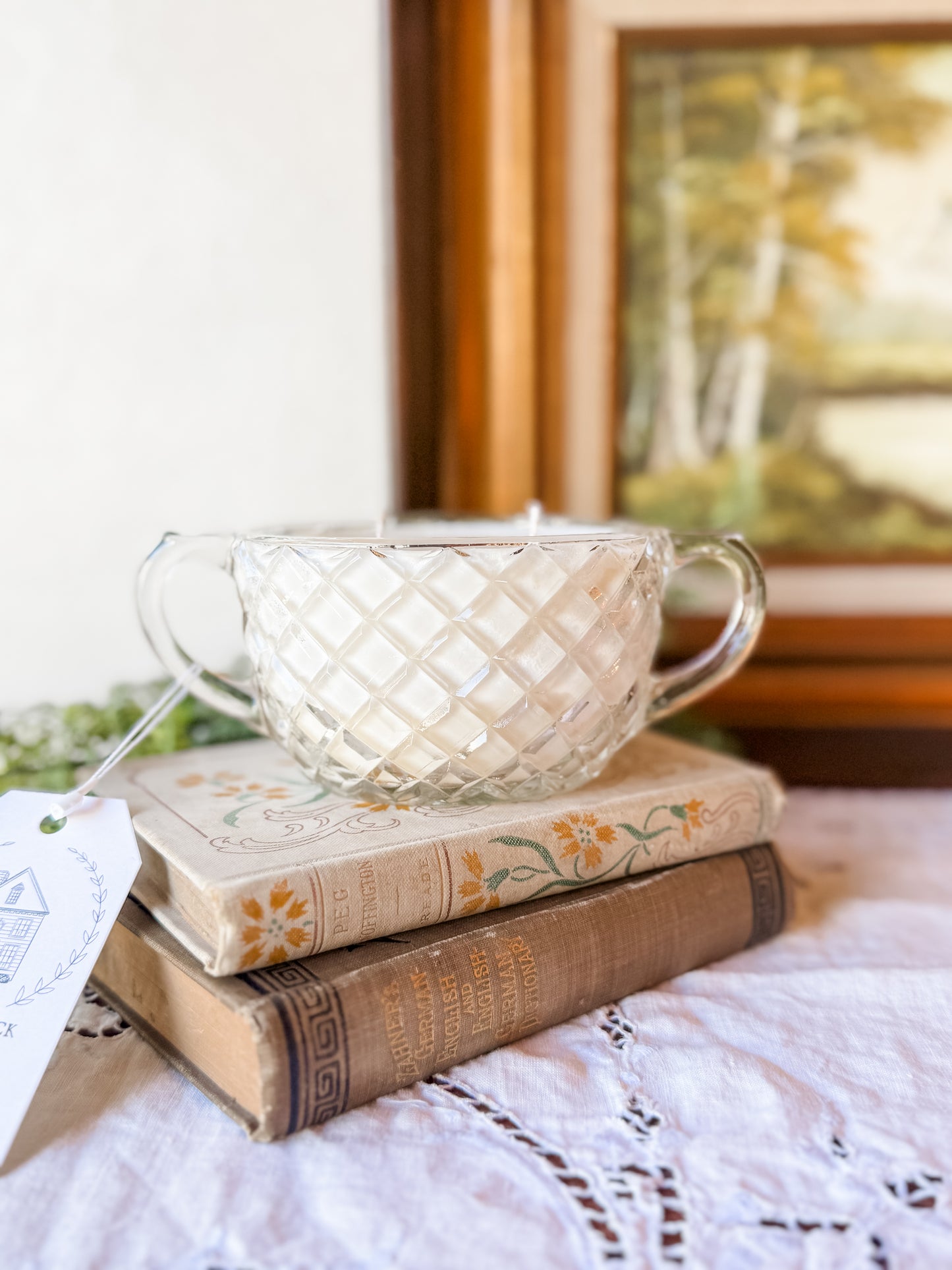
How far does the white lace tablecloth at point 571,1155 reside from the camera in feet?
0.97

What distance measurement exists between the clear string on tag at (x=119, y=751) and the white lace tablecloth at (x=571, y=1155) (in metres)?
0.09

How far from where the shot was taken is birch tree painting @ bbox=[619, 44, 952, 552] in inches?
26.3

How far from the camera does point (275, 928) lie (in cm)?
35

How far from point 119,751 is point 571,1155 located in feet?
0.80

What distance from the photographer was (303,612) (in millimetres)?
409

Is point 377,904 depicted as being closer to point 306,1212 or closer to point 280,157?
point 306,1212

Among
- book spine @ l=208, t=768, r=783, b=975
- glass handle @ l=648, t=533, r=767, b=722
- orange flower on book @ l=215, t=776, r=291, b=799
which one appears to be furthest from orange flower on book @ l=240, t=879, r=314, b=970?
glass handle @ l=648, t=533, r=767, b=722

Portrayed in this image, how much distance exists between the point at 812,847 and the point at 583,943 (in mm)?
255

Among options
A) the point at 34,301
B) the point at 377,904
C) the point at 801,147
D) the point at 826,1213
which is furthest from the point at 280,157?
the point at 826,1213

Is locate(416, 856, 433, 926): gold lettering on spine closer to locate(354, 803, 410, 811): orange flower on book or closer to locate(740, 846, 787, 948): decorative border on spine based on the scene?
locate(354, 803, 410, 811): orange flower on book

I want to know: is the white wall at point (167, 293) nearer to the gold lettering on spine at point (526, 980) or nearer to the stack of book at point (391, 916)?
the stack of book at point (391, 916)

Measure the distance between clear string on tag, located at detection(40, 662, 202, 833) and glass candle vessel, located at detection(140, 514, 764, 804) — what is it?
1.7 inches

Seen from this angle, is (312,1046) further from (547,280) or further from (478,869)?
(547,280)

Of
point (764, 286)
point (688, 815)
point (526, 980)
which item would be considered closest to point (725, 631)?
point (688, 815)
